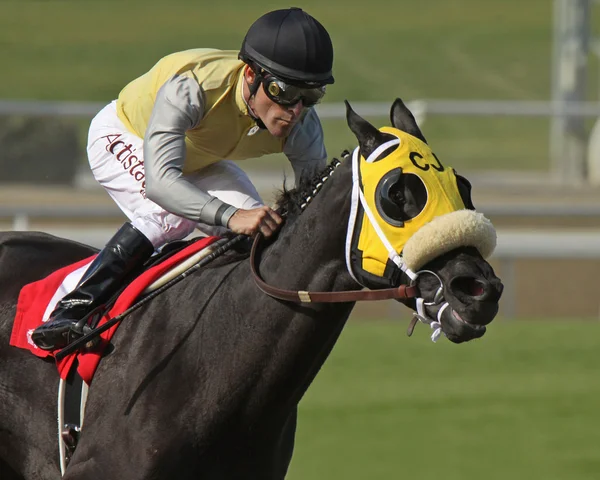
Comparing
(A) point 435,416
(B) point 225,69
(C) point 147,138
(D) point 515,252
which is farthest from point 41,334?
(D) point 515,252

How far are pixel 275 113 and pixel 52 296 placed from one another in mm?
988

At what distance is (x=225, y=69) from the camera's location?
12.3ft

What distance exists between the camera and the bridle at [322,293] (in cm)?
315

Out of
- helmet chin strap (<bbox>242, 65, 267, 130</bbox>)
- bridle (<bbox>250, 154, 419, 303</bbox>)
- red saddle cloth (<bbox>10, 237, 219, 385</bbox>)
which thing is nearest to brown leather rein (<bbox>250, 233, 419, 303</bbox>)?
bridle (<bbox>250, 154, 419, 303</bbox>)

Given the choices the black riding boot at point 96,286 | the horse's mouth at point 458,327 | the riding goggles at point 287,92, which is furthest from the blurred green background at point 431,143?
the horse's mouth at point 458,327

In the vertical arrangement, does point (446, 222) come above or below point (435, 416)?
above

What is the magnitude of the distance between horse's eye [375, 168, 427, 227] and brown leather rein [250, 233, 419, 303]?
17cm

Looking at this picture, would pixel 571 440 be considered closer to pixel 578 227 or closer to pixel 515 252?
pixel 515 252

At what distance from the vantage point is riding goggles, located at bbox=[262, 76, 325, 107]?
11.4 feet

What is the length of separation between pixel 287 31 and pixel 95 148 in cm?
105

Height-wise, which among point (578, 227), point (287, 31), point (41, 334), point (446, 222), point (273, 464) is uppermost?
point (287, 31)

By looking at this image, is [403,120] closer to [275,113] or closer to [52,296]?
[275,113]

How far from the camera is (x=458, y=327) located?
9.95 feet

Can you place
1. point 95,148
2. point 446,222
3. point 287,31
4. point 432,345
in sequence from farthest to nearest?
point 432,345, point 95,148, point 287,31, point 446,222
